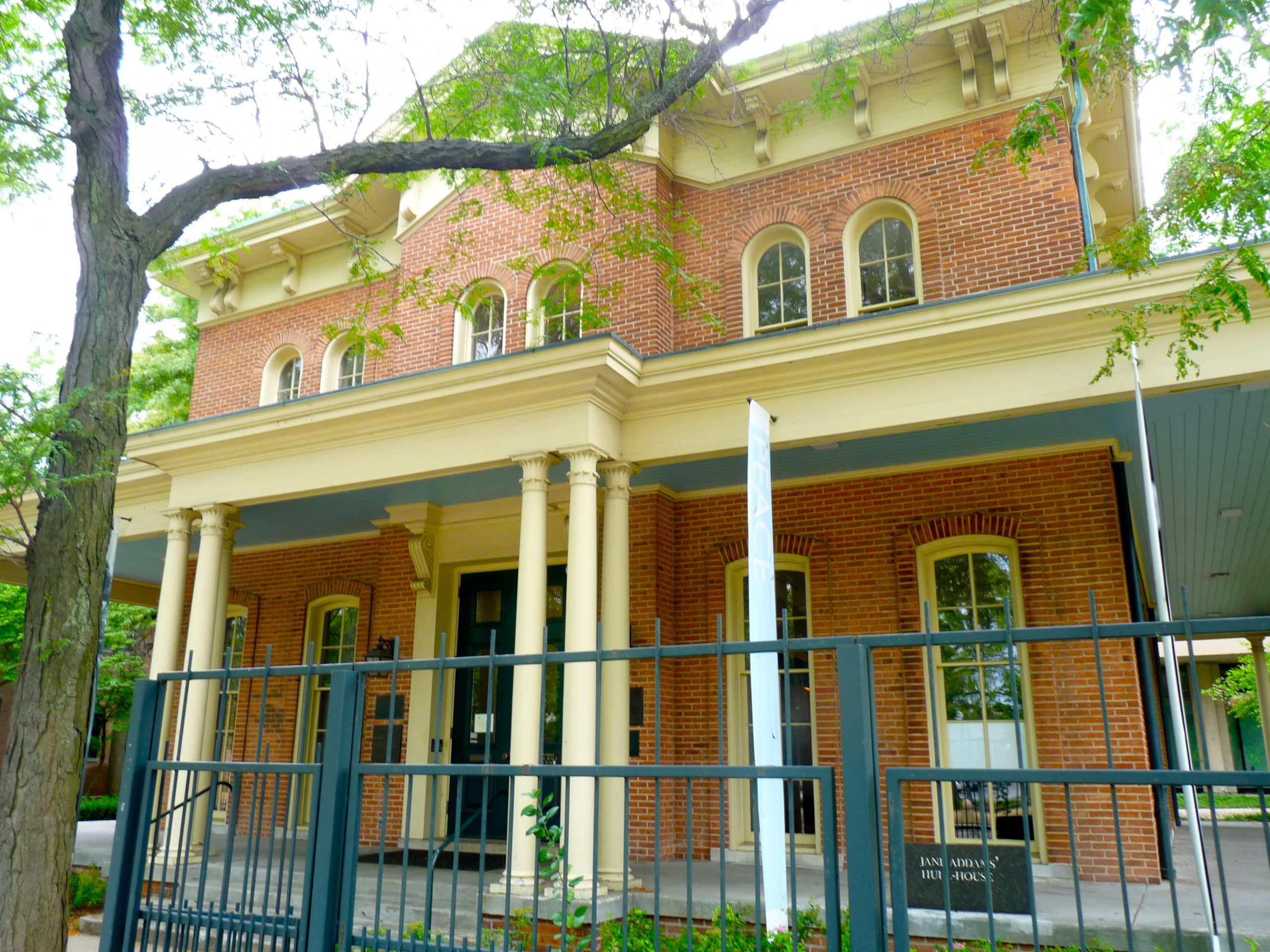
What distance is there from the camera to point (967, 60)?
10.5 metres

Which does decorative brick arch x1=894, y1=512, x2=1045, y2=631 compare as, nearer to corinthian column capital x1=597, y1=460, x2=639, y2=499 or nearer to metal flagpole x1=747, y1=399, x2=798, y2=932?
metal flagpole x1=747, y1=399, x2=798, y2=932

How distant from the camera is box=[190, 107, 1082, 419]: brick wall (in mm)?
10203

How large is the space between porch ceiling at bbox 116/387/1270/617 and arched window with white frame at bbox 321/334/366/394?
84.4 inches

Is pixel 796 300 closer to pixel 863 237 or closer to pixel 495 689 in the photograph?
pixel 863 237

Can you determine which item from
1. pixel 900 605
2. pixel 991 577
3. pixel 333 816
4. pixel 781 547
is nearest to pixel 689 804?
pixel 333 816

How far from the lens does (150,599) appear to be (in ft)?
57.4

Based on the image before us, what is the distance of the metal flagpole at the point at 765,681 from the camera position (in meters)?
6.18

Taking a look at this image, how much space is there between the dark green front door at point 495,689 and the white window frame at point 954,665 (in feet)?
13.4

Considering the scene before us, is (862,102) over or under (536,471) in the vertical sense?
over

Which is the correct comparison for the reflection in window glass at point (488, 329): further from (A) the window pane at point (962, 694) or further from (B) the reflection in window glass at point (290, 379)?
(A) the window pane at point (962, 694)

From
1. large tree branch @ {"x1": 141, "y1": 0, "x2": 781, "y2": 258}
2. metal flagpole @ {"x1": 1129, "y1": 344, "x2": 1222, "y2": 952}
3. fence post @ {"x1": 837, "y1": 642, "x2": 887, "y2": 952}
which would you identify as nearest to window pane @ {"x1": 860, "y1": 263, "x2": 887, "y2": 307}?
metal flagpole @ {"x1": 1129, "y1": 344, "x2": 1222, "y2": 952}

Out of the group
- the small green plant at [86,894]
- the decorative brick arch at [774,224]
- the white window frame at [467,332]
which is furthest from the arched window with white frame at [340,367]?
the small green plant at [86,894]

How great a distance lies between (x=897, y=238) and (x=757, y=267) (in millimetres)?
1618

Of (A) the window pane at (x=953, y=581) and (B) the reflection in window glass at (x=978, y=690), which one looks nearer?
(B) the reflection in window glass at (x=978, y=690)
